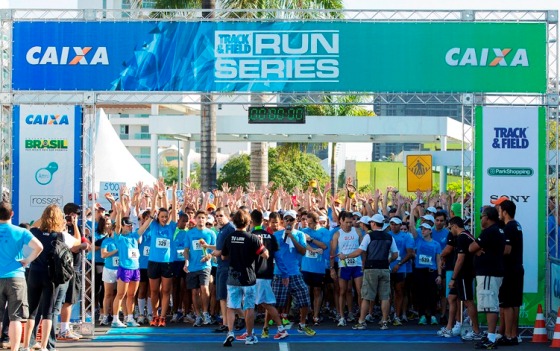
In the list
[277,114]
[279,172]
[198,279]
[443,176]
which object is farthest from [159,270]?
[279,172]

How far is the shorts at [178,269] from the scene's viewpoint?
17.2 meters

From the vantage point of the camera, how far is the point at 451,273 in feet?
52.5

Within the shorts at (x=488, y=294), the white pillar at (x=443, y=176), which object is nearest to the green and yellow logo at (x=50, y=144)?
the shorts at (x=488, y=294)

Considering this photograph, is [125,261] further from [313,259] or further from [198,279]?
[313,259]

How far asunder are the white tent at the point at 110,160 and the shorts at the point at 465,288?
14.7m

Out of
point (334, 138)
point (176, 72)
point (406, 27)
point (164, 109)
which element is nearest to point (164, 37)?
point (176, 72)

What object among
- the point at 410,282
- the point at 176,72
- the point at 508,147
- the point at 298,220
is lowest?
the point at 410,282

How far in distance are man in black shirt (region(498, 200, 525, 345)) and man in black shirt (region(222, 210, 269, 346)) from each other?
3.56 meters

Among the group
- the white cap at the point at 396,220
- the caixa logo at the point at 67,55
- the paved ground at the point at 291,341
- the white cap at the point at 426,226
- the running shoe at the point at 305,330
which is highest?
the caixa logo at the point at 67,55

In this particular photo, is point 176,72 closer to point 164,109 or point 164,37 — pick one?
point 164,37

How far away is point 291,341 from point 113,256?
12.0 feet

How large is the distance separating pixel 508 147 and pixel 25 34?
8045mm

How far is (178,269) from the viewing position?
56.6ft

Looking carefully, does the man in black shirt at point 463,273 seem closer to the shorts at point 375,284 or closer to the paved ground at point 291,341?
the paved ground at point 291,341
